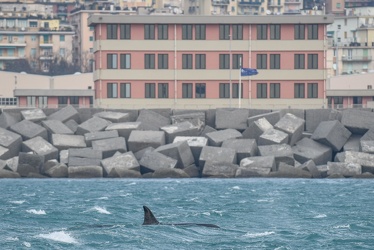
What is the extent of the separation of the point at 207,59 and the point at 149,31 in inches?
175

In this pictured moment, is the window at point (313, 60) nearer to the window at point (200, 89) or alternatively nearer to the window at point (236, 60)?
the window at point (236, 60)

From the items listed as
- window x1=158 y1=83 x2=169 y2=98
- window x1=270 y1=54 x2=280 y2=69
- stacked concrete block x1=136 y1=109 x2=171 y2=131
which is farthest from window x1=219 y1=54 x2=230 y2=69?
stacked concrete block x1=136 y1=109 x2=171 y2=131

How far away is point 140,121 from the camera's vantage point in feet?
307

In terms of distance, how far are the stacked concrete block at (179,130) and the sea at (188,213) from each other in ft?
27.1

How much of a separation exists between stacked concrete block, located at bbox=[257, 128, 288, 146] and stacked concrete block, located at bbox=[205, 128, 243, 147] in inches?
57.7

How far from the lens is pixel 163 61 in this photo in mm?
107938

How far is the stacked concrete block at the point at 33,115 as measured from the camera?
94.1 metres

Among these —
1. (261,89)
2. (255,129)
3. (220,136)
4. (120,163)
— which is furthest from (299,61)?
(120,163)

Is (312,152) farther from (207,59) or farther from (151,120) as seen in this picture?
(207,59)

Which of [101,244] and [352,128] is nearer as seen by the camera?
[101,244]

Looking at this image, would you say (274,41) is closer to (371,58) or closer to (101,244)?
(101,244)

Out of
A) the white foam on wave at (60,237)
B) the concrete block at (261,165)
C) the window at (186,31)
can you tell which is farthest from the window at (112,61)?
the white foam on wave at (60,237)

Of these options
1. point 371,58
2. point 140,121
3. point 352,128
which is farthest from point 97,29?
point 371,58

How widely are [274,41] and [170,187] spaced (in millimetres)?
33319
